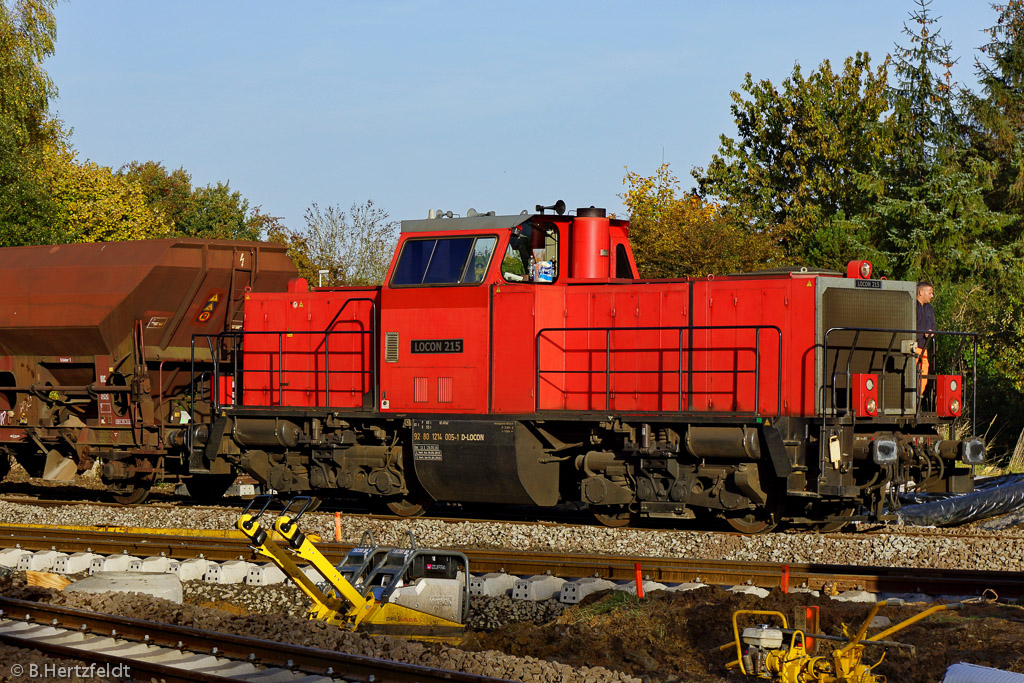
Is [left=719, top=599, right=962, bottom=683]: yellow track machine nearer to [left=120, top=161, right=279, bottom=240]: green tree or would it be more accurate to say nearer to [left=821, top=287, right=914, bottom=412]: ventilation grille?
[left=821, top=287, right=914, bottom=412]: ventilation grille

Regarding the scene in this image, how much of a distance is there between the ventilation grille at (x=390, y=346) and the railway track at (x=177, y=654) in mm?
5433

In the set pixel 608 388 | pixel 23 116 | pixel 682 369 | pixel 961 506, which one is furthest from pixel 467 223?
pixel 23 116

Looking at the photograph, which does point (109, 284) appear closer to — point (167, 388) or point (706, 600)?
point (167, 388)

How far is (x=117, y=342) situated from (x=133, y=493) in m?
2.47

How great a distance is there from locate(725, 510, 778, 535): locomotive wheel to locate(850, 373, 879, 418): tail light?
1.64 m

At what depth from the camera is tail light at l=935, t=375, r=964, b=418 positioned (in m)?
12.2

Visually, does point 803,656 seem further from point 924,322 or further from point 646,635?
point 924,322

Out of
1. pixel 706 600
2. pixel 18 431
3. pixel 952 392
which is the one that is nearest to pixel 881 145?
pixel 952 392

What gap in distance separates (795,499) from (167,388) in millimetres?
9334

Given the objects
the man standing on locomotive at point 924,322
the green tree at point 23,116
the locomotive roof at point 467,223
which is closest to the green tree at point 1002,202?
the man standing on locomotive at point 924,322

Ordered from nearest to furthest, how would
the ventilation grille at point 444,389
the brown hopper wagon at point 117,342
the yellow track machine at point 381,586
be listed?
the yellow track machine at point 381,586 → the ventilation grille at point 444,389 → the brown hopper wagon at point 117,342

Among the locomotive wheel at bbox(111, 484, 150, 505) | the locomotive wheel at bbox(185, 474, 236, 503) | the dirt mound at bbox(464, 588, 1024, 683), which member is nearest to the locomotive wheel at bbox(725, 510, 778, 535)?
the dirt mound at bbox(464, 588, 1024, 683)

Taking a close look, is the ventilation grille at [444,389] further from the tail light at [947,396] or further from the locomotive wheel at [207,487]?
the tail light at [947,396]

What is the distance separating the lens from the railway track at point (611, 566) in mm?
8953
